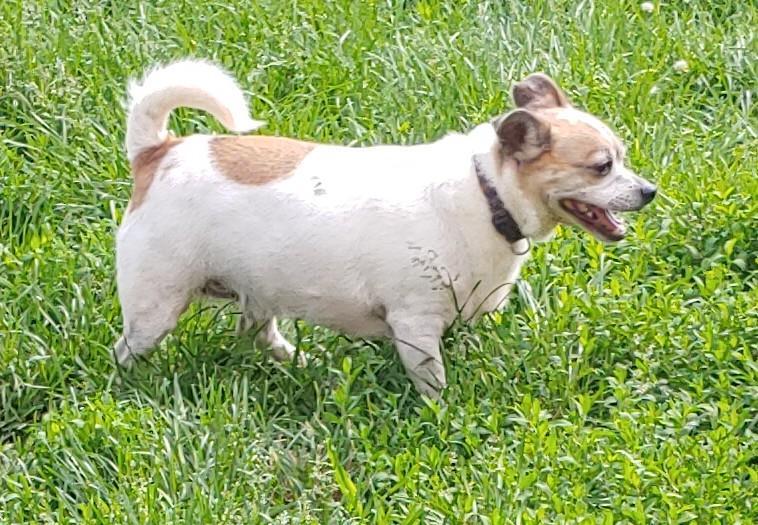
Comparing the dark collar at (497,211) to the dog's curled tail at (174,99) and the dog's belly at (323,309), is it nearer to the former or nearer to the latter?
the dog's belly at (323,309)

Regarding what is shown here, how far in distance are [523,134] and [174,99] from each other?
963 millimetres

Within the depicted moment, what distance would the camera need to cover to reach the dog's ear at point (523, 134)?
4754mm

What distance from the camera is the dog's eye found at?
4.80 meters

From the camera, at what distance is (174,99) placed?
16.4ft

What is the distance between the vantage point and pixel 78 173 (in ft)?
19.3

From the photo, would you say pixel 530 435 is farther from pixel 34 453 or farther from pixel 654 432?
pixel 34 453

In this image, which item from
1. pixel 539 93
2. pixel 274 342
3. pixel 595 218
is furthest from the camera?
pixel 274 342

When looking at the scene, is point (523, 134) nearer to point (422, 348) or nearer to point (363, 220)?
point (363, 220)

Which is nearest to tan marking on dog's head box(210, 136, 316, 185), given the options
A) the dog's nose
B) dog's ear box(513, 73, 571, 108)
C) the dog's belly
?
the dog's belly

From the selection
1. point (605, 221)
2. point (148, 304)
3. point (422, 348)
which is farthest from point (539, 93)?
point (148, 304)


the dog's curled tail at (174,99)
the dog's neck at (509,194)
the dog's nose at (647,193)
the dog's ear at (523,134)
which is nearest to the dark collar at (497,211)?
the dog's neck at (509,194)

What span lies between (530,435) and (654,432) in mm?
322

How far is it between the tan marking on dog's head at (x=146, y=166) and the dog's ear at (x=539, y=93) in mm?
957

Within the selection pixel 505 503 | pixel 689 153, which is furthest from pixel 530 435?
pixel 689 153
